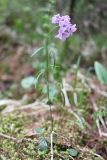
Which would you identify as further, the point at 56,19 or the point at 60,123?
the point at 60,123

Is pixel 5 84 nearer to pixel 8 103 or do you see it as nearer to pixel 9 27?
pixel 8 103

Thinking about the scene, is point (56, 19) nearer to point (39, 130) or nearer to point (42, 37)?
point (39, 130)

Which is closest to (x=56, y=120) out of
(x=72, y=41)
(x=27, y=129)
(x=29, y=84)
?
(x=27, y=129)

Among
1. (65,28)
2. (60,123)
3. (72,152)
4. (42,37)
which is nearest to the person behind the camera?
(65,28)

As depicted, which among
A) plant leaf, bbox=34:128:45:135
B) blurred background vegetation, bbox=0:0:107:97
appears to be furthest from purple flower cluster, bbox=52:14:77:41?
blurred background vegetation, bbox=0:0:107:97

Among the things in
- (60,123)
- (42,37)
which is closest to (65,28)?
(60,123)

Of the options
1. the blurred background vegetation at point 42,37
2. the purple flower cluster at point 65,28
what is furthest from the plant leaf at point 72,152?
the blurred background vegetation at point 42,37

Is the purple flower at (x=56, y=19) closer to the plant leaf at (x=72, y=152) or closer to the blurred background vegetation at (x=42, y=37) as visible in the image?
the plant leaf at (x=72, y=152)

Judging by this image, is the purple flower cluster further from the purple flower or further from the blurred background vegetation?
the blurred background vegetation
